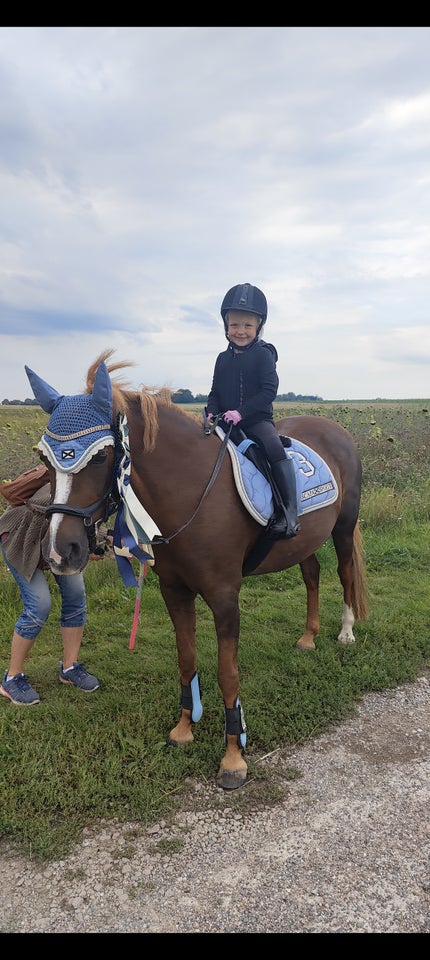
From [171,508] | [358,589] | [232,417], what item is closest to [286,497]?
[232,417]

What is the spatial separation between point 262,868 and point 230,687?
946mm

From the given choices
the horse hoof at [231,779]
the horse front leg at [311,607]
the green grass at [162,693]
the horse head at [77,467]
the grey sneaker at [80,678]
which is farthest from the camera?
the horse front leg at [311,607]

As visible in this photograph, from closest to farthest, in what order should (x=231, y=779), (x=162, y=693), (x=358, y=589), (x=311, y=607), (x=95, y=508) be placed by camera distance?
(x=95, y=508)
(x=231, y=779)
(x=162, y=693)
(x=311, y=607)
(x=358, y=589)

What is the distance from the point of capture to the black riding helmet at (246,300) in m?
3.61

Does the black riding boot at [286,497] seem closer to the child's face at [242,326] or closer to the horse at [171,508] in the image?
the horse at [171,508]

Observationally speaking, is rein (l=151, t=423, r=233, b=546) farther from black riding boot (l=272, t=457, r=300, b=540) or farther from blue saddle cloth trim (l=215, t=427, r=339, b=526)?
black riding boot (l=272, t=457, r=300, b=540)

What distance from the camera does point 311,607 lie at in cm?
479

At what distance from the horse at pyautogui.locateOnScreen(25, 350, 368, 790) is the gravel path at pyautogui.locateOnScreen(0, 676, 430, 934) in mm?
405

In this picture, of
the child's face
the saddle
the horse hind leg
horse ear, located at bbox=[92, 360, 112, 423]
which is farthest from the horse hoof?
the child's face

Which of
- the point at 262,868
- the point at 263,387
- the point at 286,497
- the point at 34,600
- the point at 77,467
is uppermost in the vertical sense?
the point at 263,387

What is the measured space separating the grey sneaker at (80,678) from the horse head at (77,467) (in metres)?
1.86

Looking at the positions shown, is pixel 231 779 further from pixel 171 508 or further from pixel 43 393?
pixel 43 393

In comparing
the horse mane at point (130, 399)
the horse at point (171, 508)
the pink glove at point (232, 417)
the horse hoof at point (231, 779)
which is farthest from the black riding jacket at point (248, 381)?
the horse hoof at point (231, 779)
